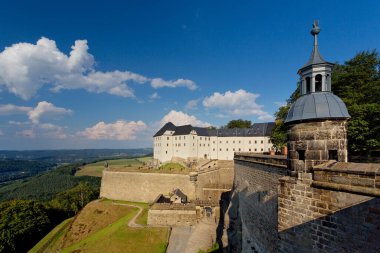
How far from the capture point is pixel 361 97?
18.5 meters

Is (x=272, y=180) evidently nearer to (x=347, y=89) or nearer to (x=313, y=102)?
(x=313, y=102)

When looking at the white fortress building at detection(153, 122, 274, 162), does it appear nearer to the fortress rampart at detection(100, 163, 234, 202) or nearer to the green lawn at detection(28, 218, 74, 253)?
the fortress rampart at detection(100, 163, 234, 202)

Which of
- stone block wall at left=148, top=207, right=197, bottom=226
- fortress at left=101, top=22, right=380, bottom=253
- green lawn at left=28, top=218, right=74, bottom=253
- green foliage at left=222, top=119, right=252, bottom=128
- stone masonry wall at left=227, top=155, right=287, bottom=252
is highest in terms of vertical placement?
green foliage at left=222, top=119, right=252, bottom=128

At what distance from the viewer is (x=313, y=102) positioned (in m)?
6.00

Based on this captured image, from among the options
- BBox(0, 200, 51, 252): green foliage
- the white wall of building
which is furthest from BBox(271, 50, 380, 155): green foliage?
BBox(0, 200, 51, 252): green foliage

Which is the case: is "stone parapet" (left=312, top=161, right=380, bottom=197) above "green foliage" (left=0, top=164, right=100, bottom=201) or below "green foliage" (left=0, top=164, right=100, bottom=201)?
above

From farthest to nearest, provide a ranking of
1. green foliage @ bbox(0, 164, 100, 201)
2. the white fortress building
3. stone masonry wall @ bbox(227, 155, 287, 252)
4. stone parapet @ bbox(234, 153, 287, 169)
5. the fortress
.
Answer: green foliage @ bbox(0, 164, 100, 201)
the white fortress building
stone masonry wall @ bbox(227, 155, 287, 252)
stone parapet @ bbox(234, 153, 287, 169)
the fortress

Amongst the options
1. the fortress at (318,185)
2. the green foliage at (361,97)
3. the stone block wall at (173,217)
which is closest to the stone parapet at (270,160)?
the fortress at (318,185)

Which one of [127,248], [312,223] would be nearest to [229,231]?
[127,248]

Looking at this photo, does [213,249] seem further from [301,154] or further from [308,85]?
[308,85]

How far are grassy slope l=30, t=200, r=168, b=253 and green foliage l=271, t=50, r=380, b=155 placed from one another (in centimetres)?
2067

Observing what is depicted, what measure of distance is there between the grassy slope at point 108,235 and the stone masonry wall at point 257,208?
9559mm

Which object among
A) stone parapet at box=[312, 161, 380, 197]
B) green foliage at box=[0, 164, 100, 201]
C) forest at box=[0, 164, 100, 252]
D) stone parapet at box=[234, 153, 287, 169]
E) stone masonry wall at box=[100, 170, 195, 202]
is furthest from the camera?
green foliage at box=[0, 164, 100, 201]

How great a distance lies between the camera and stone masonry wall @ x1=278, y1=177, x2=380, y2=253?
4406mm
